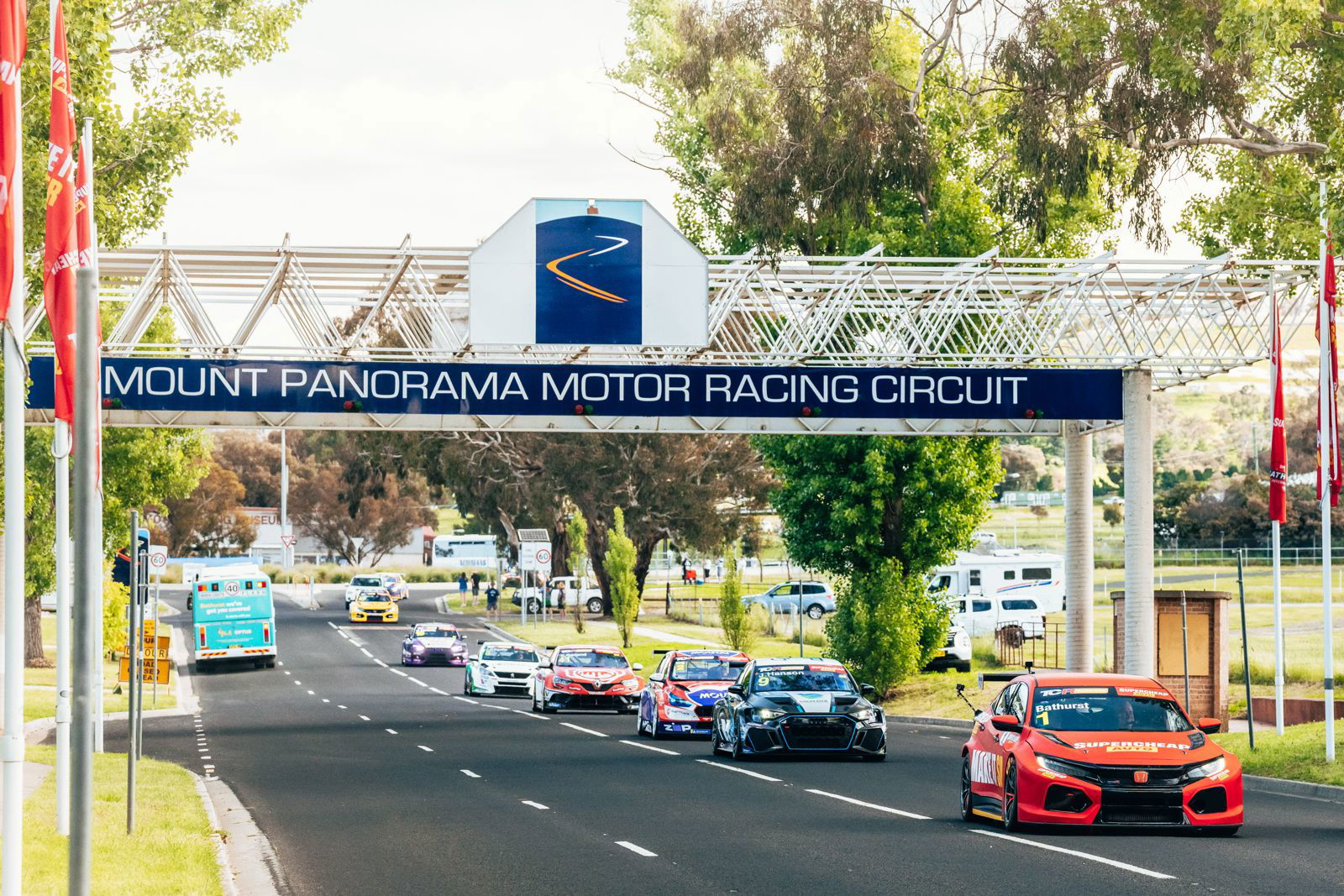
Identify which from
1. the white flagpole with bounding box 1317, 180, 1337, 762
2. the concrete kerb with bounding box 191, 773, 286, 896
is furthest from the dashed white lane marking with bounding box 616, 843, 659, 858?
the white flagpole with bounding box 1317, 180, 1337, 762

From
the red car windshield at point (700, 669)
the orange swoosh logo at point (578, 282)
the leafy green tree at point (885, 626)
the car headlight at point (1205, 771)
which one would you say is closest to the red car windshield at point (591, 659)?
the leafy green tree at point (885, 626)

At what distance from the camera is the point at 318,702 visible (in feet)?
139

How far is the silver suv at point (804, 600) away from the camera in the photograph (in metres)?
74.0

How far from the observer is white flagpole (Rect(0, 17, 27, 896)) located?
9.03 m

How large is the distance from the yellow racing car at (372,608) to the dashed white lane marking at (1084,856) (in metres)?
63.3

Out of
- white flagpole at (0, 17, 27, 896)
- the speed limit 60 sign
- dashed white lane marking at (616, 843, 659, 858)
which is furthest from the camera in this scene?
the speed limit 60 sign

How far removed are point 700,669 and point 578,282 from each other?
280 inches

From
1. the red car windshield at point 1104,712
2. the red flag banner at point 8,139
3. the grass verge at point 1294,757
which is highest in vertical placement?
the red flag banner at point 8,139

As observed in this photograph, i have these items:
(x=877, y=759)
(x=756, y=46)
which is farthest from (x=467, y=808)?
(x=756, y=46)

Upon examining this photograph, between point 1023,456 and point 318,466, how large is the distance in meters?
64.1

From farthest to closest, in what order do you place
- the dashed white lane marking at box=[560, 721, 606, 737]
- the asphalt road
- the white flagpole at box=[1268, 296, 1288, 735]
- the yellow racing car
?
the yellow racing car, the dashed white lane marking at box=[560, 721, 606, 737], the white flagpole at box=[1268, 296, 1288, 735], the asphalt road

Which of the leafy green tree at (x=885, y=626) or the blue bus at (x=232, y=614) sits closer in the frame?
the leafy green tree at (x=885, y=626)

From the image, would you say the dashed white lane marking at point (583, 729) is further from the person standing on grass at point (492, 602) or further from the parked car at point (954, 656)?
the person standing on grass at point (492, 602)

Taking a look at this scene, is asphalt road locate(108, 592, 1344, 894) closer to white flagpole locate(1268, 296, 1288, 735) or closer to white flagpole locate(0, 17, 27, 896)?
white flagpole locate(1268, 296, 1288, 735)
